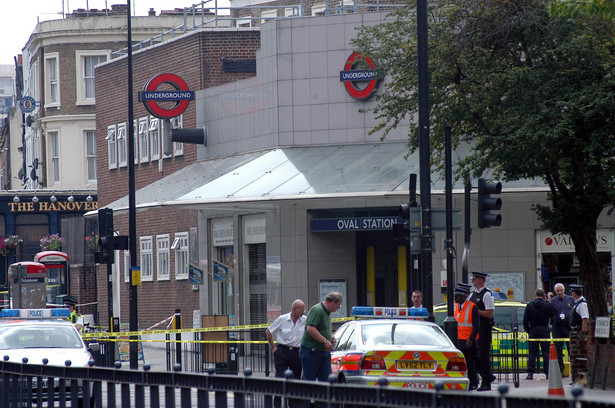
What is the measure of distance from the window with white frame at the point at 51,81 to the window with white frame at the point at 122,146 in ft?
61.5

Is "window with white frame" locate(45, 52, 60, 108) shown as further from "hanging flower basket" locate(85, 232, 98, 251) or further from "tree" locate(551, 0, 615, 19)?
"tree" locate(551, 0, 615, 19)

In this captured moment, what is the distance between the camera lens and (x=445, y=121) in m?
23.6

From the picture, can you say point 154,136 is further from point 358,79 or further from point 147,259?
point 358,79

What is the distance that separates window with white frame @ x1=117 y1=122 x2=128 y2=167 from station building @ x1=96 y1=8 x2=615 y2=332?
5.89m

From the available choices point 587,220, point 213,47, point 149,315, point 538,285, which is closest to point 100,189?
point 149,315

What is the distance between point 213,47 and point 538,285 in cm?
1374

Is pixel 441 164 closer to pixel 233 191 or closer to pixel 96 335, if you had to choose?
pixel 233 191

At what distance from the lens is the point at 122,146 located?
43.4 metres

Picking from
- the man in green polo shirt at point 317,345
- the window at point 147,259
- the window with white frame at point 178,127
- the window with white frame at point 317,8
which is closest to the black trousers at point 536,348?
the man in green polo shirt at point 317,345

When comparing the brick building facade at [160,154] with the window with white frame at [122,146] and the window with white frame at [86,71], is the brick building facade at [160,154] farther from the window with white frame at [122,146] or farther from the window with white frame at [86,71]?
the window with white frame at [86,71]

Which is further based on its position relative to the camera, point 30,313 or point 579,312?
point 30,313

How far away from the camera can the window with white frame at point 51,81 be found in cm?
6122

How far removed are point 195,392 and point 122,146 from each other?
34.5 metres

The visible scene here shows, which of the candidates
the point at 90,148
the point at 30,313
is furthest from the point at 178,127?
the point at 90,148
